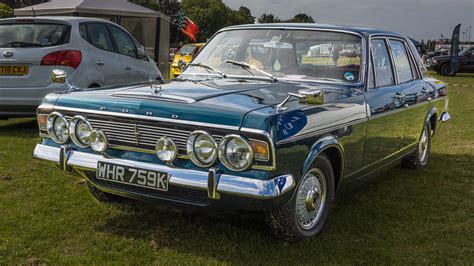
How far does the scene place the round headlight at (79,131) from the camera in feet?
12.2

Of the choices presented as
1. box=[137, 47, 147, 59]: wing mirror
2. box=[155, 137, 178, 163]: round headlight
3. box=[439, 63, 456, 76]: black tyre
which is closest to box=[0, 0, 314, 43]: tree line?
box=[439, 63, 456, 76]: black tyre

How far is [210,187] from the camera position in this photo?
322cm

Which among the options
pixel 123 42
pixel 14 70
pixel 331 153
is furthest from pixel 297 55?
pixel 123 42

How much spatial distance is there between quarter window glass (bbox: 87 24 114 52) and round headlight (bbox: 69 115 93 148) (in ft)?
13.9

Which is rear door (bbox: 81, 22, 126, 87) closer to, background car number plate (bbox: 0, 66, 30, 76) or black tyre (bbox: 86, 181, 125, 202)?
background car number plate (bbox: 0, 66, 30, 76)

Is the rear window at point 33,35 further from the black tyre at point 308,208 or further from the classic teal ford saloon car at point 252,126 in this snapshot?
the black tyre at point 308,208

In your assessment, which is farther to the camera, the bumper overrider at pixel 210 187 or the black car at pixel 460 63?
the black car at pixel 460 63

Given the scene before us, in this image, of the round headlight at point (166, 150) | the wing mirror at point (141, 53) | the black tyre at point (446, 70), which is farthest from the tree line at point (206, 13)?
the round headlight at point (166, 150)

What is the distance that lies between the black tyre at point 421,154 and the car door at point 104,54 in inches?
166

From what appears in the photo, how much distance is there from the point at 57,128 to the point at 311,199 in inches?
75.5

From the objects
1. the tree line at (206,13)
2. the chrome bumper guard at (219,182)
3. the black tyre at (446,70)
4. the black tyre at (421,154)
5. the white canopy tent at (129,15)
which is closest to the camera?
the chrome bumper guard at (219,182)

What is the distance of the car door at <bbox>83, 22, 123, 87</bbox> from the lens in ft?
25.1

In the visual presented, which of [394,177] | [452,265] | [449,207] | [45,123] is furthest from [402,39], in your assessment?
[45,123]

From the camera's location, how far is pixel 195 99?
3.49 metres
